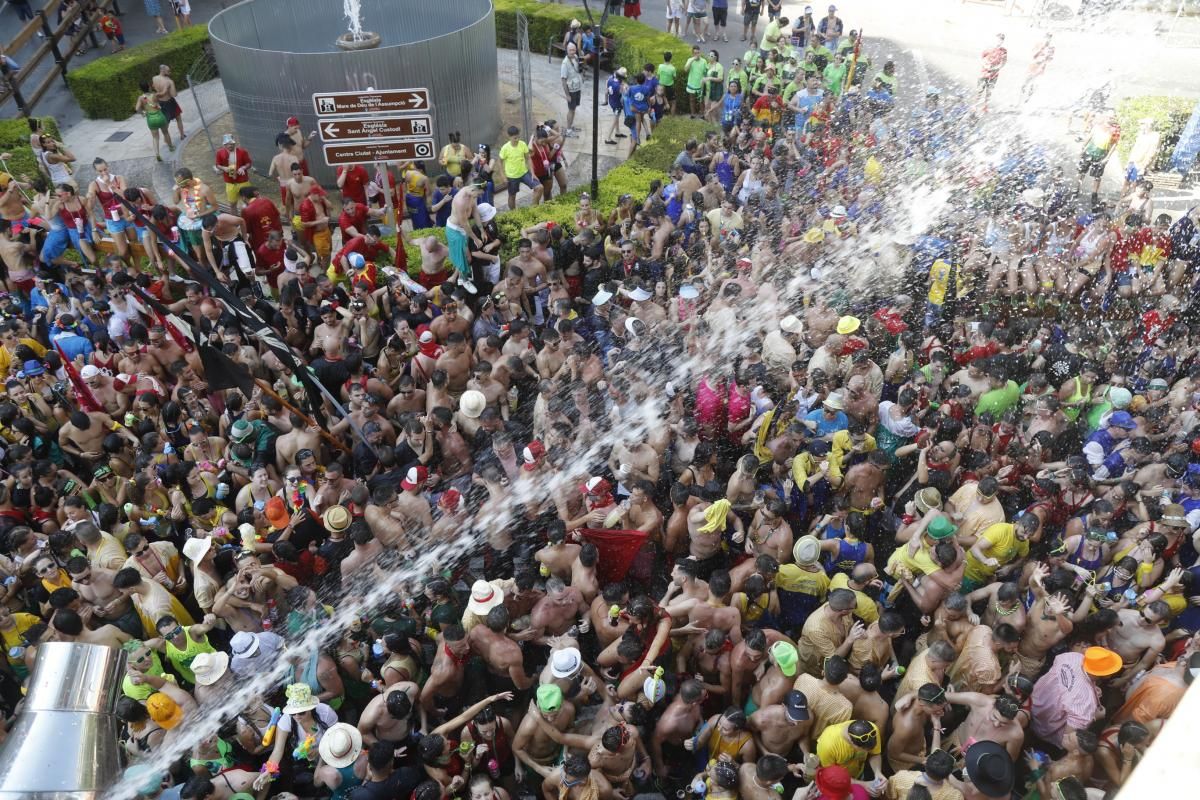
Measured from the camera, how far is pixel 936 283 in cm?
905

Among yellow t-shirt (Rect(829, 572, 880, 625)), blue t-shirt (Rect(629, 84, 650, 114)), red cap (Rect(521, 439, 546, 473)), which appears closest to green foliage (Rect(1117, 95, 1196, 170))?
blue t-shirt (Rect(629, 84, 650, 114))

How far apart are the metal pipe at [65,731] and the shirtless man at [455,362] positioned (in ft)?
17.1

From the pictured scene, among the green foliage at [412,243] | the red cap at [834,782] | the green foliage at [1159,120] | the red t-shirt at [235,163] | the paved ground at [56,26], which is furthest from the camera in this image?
the paved ground at [56,26]

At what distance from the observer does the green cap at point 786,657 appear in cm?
509

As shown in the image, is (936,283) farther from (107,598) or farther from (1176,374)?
(107,598)

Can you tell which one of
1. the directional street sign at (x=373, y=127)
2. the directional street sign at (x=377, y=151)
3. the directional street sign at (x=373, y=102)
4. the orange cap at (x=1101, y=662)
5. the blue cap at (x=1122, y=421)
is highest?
the directional street sign at (x=373, y=102)

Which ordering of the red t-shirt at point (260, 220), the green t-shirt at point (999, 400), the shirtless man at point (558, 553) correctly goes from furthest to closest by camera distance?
the red t-shirt at point (260, 220) → the green t-shirt at point (999, 400) → the shirtless man at point (558, 553)

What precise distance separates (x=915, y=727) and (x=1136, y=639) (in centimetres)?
173

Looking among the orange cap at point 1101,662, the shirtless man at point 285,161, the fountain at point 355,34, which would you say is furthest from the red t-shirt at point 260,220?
the orange cap at point 1101,662

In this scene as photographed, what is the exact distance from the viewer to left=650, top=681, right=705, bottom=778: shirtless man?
5000mm

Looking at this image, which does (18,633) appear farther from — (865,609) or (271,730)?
(865,609)

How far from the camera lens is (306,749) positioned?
5.07 metres

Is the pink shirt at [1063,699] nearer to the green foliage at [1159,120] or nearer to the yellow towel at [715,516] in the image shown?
the yellow towel at [715,516]

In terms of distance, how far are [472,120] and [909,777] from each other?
41.4 feet
